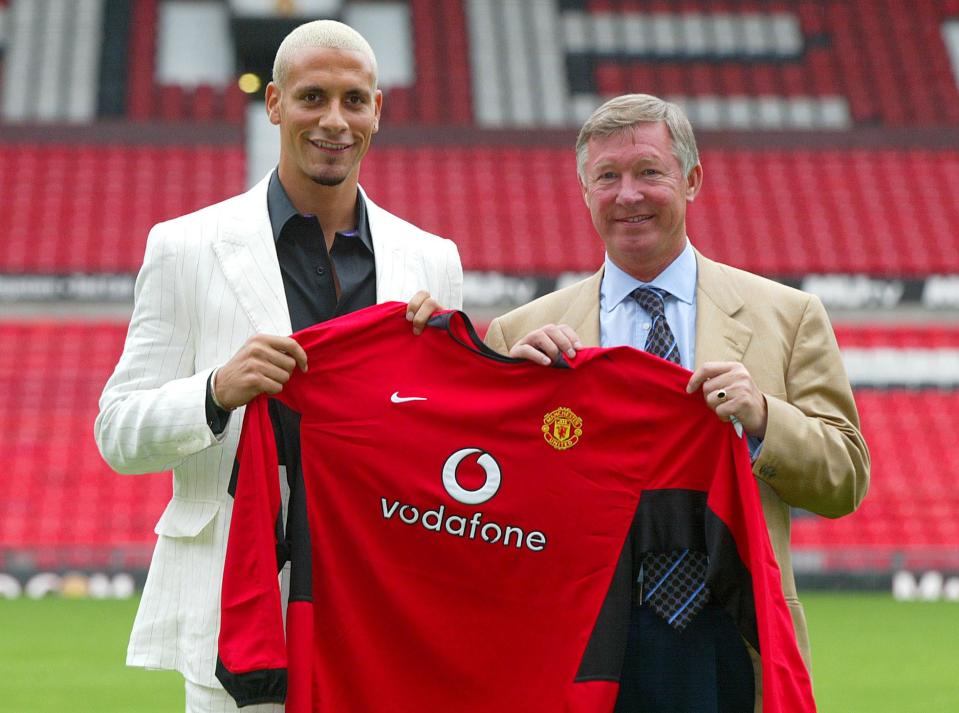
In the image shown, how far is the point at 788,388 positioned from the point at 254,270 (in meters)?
1.06

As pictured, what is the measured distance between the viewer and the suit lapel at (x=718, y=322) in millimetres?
2568

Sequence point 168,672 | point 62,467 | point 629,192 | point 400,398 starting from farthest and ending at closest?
1. point 62,467
2. point 168,672
3. point 400,398
4. point 629,192

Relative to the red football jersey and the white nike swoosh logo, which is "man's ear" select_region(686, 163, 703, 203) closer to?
the red football jersey

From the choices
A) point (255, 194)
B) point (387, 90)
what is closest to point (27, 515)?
point (387, 90)

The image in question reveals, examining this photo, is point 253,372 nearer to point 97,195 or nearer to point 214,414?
point 214,414

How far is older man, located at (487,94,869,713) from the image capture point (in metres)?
2.44

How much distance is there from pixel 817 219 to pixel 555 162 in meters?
3.04

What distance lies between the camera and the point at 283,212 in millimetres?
2631

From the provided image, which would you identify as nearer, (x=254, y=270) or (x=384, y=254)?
(x=254, y=270)

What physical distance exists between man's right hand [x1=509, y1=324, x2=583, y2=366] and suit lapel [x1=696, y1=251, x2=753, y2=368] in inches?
9.8

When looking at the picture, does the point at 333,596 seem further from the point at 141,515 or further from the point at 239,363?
the point at 141,515

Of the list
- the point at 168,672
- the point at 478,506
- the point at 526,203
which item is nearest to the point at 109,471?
the point at 168,672

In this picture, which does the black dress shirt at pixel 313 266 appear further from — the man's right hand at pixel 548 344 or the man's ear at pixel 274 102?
the man's right hand at pixel 548 344

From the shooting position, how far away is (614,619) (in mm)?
2500
